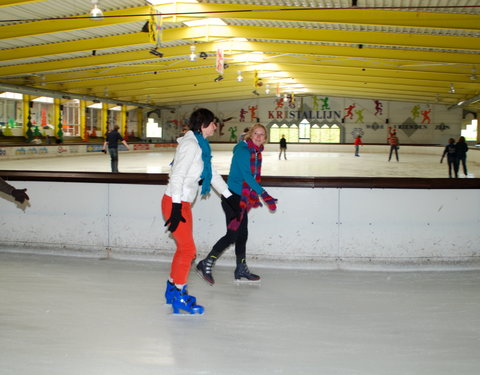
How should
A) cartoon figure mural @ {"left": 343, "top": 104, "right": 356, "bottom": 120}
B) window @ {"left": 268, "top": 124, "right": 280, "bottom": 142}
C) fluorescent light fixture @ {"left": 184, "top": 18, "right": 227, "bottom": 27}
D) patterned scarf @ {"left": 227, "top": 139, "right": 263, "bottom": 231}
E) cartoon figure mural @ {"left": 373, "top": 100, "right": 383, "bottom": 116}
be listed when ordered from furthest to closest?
window @ {"left": 268, "top": 124, "right": 280, "bottom": 142}
cartoon figure mural @ {"left": 343, "top": 104, "right": 356, "bottom": 120}
cartoon figure mural @ {"left": 373, "top": 100, "right": 383, "bottom": 116}
fluorescent light fixture @ {"left": 184, "top": 18, "right": 227, "bottom": 27}
patterned scarf @ {"left": 227, "top": 139, "right": 263, "bottom": 231}

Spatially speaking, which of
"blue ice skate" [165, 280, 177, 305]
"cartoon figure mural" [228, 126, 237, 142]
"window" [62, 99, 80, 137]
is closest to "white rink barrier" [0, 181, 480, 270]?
"blue ice skate" [165, 280, 177, 305]

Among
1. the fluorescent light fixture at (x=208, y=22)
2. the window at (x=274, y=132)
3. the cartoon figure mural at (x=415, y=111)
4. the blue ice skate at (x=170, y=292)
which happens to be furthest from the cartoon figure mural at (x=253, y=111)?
the blue ice skate at (x=170, y=292)

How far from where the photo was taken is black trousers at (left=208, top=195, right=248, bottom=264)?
171 inches

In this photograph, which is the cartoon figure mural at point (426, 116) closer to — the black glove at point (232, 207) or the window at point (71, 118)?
the window at point (71, 118)

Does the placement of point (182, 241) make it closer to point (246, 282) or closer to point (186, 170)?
point (186, 170)

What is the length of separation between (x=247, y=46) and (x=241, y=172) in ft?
50.2

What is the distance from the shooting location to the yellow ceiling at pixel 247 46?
494 inches

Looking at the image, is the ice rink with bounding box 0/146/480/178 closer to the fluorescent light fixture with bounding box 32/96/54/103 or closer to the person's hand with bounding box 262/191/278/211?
the fluorescent light fixture with bounding box 32/96/54/103

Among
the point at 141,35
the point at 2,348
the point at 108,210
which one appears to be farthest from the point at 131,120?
the point at 2,348

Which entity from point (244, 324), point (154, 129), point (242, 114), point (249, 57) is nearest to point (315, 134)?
point (242, 114)

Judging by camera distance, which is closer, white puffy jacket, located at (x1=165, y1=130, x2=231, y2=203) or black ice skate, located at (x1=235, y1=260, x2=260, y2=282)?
white puffy jacket, located at (x1=165, y1=130, x2=231, y2=203)

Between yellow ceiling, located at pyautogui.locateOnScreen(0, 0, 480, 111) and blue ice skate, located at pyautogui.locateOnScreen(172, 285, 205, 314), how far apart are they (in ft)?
24.1

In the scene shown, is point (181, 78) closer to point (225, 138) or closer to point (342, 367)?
point (225, 138)

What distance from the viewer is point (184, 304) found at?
11.6 feet
